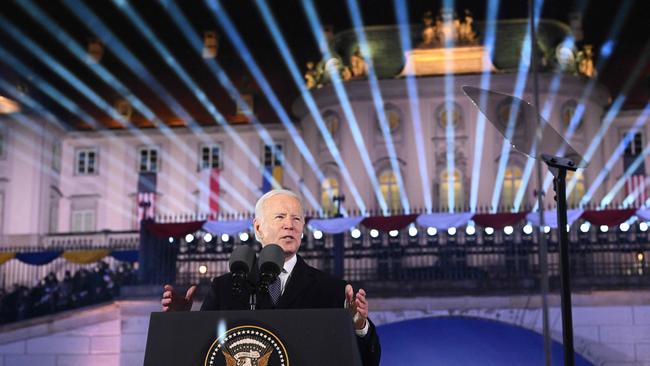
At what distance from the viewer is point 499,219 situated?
23.3 metres

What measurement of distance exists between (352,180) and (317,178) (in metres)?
1.74

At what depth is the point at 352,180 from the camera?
45625mm

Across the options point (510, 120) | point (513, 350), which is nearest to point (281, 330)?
point (510, 120)

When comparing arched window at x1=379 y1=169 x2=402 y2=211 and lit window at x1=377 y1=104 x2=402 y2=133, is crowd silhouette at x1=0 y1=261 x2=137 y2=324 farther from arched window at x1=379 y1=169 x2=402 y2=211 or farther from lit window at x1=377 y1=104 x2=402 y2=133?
lit window at x1=377 y1=104 x2=402 y2=133

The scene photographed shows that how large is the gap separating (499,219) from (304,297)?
18.3 m

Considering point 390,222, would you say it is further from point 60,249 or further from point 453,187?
point 453,187

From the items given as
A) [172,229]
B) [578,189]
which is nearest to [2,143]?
[578,189]

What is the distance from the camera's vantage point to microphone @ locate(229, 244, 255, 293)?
482 cm

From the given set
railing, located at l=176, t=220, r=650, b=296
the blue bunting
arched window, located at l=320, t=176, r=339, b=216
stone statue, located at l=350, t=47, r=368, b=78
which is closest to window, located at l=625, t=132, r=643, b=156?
stone statue, located at l=350, t=47, r=368, b=78

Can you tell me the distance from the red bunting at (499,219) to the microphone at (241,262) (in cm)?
1869

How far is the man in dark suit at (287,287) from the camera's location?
17.3 feet

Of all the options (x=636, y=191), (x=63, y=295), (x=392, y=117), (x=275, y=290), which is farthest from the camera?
(x=392, y=117)

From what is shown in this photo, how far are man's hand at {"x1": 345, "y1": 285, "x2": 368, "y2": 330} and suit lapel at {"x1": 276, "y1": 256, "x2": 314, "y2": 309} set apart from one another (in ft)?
1.06

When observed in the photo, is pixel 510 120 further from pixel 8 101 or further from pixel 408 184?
pixel 8 101
